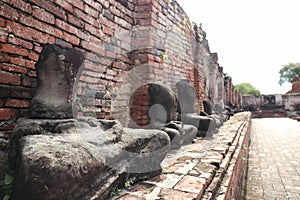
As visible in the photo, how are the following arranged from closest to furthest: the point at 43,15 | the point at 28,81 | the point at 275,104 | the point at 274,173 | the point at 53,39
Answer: the point at 28,81
the point at 43,15
the point at 53,39
the point at 274,173
the point at 275,104

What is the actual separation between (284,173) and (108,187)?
352 centimetres

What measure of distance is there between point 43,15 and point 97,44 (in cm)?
82

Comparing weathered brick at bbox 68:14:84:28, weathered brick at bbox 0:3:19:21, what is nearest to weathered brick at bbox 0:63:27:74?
weathered brick at bbox 0:3:19:21

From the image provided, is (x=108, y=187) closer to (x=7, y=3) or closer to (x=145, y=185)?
(x=145, y=185)

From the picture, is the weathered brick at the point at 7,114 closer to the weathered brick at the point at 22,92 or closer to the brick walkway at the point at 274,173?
the weathered brick at the point at 22,92

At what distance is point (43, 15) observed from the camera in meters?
2.06

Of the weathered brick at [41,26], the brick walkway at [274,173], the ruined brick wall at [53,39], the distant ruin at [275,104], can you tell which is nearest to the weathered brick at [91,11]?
the ruined brick wall at [53,39]

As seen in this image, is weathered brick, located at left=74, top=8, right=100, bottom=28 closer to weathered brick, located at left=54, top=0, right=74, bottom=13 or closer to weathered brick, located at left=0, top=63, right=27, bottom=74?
weathered brick, located at left=54, top=0, right=74, bottom=13

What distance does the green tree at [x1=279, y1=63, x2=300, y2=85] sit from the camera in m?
36.0

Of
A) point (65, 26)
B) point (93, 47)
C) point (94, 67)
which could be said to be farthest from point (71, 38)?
point (94, 67)

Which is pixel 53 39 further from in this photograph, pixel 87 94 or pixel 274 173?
pixel 274 173

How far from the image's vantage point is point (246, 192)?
301 centimetres

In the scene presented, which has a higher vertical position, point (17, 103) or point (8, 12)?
point (8, 12)

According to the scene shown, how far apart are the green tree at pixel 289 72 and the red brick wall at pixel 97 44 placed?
131ft
